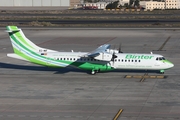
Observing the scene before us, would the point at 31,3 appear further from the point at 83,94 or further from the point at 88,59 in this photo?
the point at 83,94

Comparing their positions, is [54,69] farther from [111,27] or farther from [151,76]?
[111,27]

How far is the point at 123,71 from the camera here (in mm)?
49688

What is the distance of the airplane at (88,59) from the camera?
4703 centimetres

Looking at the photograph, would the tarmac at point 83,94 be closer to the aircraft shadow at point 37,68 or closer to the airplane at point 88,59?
the aircraft shadow at point 37,68

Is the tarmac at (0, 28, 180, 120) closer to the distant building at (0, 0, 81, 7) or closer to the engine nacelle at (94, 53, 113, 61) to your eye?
the engine nacelle at (94, 53, 113, 61)

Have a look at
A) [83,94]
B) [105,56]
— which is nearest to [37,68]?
[105,56]

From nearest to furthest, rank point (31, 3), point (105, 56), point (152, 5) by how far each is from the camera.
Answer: point (105, 56), point (31, 3), point (152, 5)

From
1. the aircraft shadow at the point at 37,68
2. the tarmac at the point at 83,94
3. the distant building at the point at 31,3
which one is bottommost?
the aircraft shadow at the point at 37,68

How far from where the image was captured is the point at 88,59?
47688mm

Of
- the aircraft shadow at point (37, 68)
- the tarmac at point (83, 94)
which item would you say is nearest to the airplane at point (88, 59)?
the tarmac at point (83, 94)

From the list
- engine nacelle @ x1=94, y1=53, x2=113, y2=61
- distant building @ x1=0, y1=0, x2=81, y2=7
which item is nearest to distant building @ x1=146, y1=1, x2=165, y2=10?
distant building @ x1=0, y1=0, x2=81, y2=7

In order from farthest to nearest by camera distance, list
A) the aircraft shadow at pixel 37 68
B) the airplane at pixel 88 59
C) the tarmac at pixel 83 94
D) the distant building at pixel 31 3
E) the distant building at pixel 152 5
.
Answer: the distant building at pixel 152 5 → the distant building at pixel 31 3 → the aircraft shadow at pixel 37 68 → the airplane at pixel 88 59 → the tarmac at pixel 83 94

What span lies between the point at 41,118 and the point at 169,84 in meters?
16.3

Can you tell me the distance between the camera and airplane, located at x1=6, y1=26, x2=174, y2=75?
4703 centimetres
